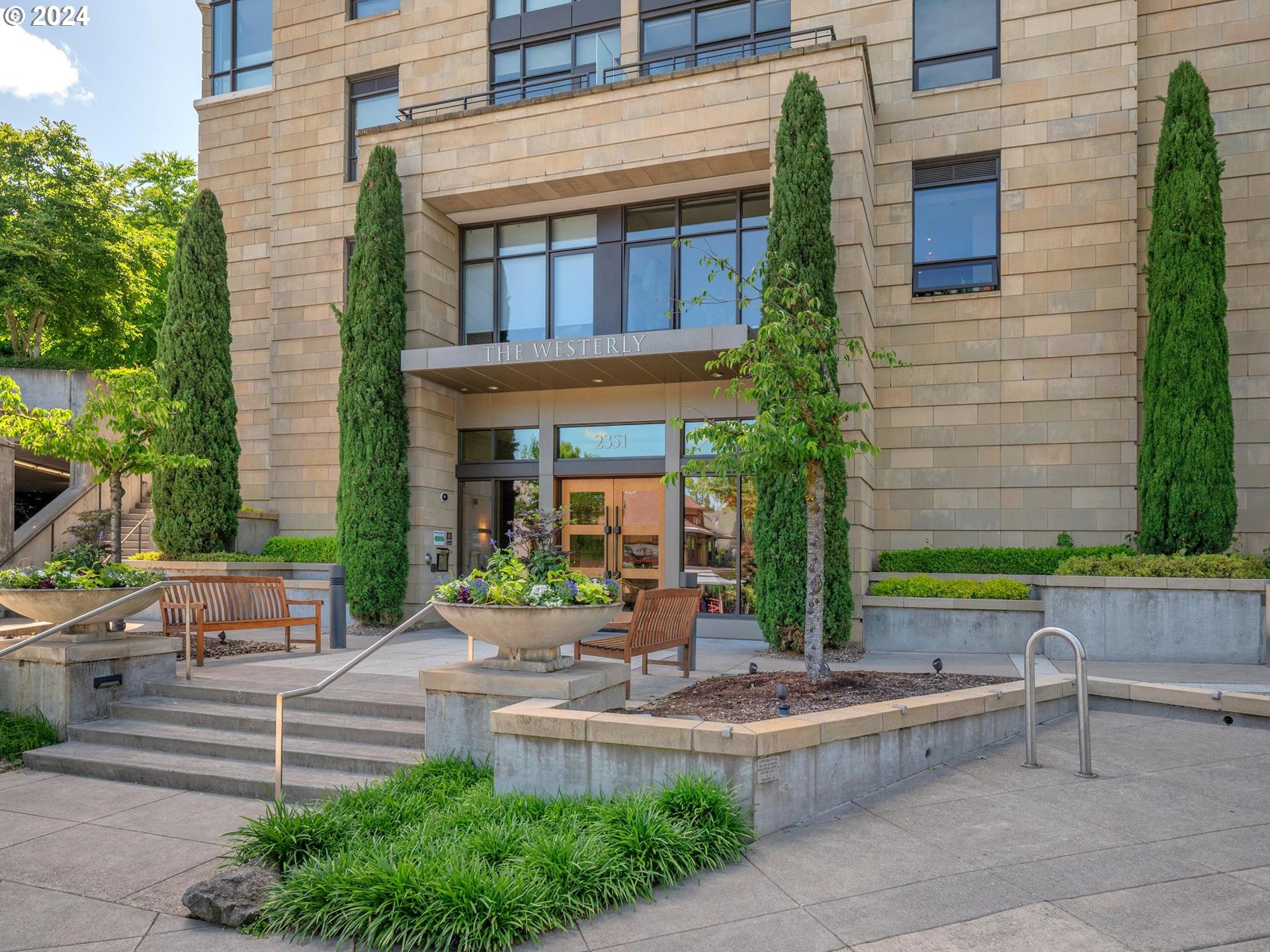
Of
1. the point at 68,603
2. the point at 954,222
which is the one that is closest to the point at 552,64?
the point at 954,222

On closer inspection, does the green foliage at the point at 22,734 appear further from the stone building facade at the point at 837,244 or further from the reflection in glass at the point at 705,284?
the reflection in glass at the point at 705,284

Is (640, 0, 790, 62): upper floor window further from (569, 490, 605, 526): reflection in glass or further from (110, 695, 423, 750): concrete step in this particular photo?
(110, 695, 423, 750): concrete step

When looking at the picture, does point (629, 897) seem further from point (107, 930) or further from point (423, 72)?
point (423, 72)

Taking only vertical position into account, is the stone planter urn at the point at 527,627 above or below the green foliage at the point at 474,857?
above

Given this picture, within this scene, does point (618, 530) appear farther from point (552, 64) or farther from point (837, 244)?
point (552, 64)

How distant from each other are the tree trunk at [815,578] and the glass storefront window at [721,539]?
593 centimetres

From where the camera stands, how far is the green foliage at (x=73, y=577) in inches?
347

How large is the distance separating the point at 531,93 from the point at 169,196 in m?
21.1

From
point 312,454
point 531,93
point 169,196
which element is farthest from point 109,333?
point 531,93

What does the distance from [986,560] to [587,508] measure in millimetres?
6581

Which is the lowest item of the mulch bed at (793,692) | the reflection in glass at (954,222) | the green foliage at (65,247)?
the mulch bed at (793,692)

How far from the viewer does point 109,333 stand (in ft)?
91.8

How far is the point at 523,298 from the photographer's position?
16484 millimetres

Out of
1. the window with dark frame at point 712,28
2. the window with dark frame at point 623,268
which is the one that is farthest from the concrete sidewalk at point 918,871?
the window with dark frame at point 712,28
